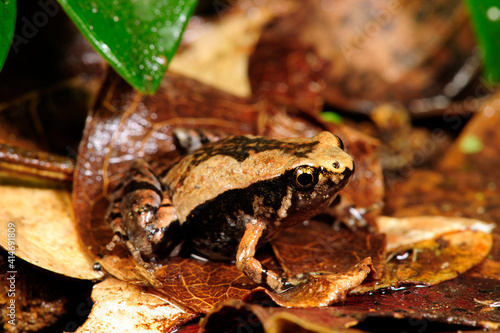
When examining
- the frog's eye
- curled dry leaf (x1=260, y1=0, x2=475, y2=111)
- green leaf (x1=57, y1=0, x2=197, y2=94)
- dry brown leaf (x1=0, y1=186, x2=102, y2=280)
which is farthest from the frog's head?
curled dry leaf (x1=260, y1=0, x2=475, y2=111)

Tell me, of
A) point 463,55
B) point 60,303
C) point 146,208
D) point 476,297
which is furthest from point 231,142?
point 463,55

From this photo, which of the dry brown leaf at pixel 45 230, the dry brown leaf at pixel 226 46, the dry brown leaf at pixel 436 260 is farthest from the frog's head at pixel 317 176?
the dry brown leaf at pixel 226 46

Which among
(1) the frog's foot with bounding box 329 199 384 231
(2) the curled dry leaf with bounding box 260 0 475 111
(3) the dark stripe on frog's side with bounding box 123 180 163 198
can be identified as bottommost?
(1) the frog's foot with bounding box 329 199 384 231

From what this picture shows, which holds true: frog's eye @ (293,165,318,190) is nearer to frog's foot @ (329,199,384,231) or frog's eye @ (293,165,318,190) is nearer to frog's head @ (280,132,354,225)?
frog's head @ (280,132,354,225)

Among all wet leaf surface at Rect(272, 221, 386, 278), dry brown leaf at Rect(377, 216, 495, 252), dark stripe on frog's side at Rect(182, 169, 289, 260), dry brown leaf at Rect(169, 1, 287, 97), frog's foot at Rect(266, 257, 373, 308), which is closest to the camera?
frog's foot at Rect(266, 257, 373, 308)

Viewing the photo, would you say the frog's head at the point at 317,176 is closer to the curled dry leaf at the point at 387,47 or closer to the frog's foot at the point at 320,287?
the frog's foot at the point at 320,287

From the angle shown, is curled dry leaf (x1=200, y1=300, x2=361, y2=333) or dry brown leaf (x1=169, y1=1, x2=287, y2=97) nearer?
curled dry leaf (x1=200, y1=300, x2=361, y2=333)

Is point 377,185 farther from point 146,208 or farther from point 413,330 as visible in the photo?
point 146,208
